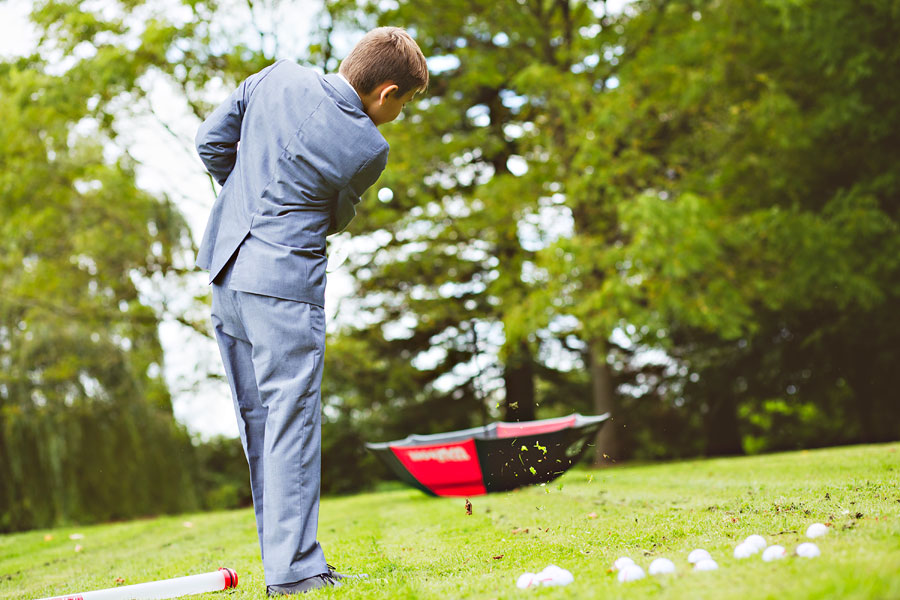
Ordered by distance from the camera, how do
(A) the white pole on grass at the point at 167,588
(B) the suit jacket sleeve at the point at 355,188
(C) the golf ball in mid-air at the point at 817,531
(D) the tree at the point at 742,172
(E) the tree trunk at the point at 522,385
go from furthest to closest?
(E) the tree trunk at the point at 522,385 < (D) the tree at the point at 742,172 < (B) the suit jacket sleeve at the point at 355,188 < (A) the white pole on grass at the point at 167,588 < (C) the golf ball in mid-air at the point at 817,531

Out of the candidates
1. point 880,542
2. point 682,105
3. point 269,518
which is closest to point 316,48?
point 682,105

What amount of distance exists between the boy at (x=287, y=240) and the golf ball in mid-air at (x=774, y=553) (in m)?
1.10

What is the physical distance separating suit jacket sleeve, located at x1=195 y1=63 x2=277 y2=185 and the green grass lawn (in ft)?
4.27

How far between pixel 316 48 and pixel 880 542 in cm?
820

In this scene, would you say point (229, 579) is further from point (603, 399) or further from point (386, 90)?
point (603, 399)

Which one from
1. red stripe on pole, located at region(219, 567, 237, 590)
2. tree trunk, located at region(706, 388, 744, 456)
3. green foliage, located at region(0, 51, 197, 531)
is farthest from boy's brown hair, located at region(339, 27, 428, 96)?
tree trunk, located at region(706, 388, 744, 456)

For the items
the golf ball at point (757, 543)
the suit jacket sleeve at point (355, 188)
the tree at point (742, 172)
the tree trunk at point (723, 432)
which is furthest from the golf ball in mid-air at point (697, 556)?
the tree trunk at point (723, 432)

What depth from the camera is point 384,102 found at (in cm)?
226

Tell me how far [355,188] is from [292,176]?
0.65 feet

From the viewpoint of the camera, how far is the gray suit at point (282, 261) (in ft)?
6.77

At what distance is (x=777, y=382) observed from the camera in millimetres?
11984

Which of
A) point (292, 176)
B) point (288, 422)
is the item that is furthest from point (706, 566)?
point (292, 176)

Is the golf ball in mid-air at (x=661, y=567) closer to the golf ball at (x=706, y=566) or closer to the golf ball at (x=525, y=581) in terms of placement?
the golf ball at (x=706, y=566)

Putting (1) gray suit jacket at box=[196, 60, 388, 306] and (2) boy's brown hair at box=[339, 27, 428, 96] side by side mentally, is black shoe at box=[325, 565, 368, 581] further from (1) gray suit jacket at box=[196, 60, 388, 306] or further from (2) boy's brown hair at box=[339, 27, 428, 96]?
(2) boy's brown hair at box=[339, 27, 428, 96]
